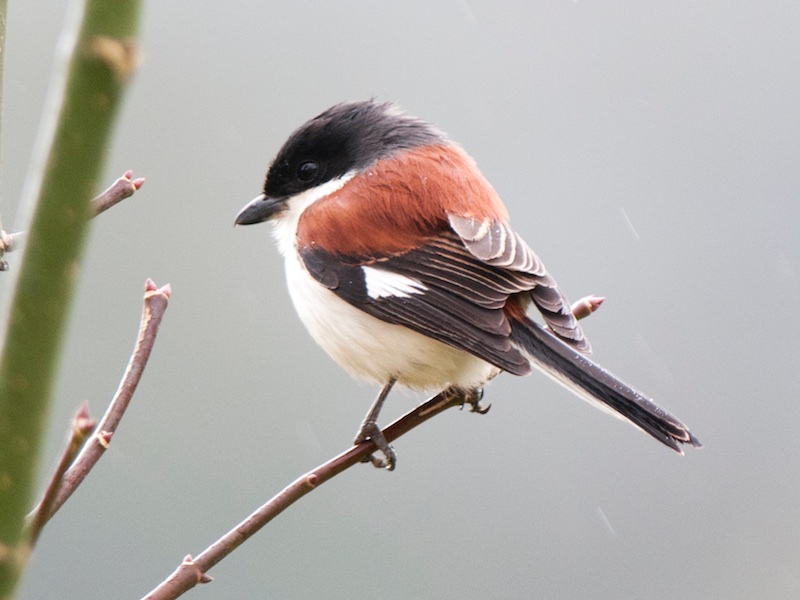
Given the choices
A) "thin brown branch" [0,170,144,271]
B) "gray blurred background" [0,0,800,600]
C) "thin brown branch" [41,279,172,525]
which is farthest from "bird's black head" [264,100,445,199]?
"gray blurred background" [0,0,800,600]

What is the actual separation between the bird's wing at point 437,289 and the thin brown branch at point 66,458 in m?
1.49

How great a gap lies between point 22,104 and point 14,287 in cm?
742

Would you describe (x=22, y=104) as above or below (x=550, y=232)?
above

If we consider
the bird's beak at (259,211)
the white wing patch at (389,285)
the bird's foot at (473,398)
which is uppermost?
the bird's beak at (259,211)

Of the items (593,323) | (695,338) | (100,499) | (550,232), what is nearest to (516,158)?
(550,232)

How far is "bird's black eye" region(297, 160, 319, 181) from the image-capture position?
290 centimetres

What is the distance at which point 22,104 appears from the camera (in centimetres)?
754

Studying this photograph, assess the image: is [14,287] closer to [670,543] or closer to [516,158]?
[670,543]

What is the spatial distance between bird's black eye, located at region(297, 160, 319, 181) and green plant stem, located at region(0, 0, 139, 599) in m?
2.20

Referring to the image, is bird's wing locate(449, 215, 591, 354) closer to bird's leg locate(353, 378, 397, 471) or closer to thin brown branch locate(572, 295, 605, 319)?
thin brown branch locate(572, 295, 605, 319)

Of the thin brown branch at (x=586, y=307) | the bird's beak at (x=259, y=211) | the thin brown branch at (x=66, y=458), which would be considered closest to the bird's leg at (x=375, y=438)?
the thin brown branch at (x=586, y=307)

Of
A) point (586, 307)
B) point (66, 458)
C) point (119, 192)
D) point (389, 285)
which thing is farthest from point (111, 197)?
point (586, 307)

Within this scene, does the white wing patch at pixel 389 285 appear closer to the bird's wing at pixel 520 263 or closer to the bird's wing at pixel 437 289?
the bird's wing at pixel 437 289

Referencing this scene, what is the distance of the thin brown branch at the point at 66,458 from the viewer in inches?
31.0
